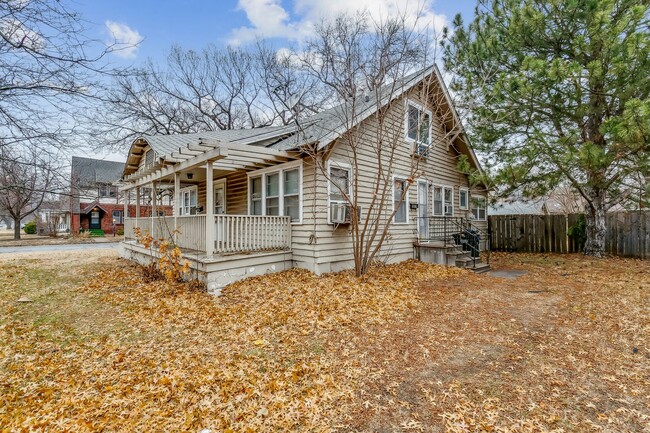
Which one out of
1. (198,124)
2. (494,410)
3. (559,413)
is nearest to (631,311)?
(559,413)

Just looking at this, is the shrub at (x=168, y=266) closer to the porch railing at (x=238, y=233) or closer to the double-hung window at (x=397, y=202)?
the porch railing at (x=238, y=233)

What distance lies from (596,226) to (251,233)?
11931 millimetres

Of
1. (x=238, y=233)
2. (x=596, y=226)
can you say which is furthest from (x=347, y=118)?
(x=596, y=226)

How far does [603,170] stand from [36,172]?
13177 millimetres

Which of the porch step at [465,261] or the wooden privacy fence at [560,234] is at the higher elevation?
the wooden privacy fence at [560,234]

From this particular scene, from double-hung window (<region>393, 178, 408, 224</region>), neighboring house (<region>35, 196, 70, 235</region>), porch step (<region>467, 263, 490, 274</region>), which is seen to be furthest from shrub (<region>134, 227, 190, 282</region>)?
neighboring house (<region>35, 196, 70, 235</region>)

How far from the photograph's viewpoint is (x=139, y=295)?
22.8 feet

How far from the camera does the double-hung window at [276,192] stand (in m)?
8.93

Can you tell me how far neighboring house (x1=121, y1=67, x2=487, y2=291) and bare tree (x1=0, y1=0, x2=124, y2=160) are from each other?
8.96ft

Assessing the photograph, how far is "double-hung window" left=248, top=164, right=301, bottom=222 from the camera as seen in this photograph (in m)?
8.93

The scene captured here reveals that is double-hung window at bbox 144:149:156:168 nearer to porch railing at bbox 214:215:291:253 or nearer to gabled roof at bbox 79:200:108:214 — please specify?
porch railing at bbox 214:215:291:253

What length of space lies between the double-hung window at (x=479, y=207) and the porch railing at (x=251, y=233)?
9.19m

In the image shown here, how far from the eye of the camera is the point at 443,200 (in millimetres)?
12438

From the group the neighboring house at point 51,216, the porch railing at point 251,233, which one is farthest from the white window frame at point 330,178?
the neighboring house at point 51,216
